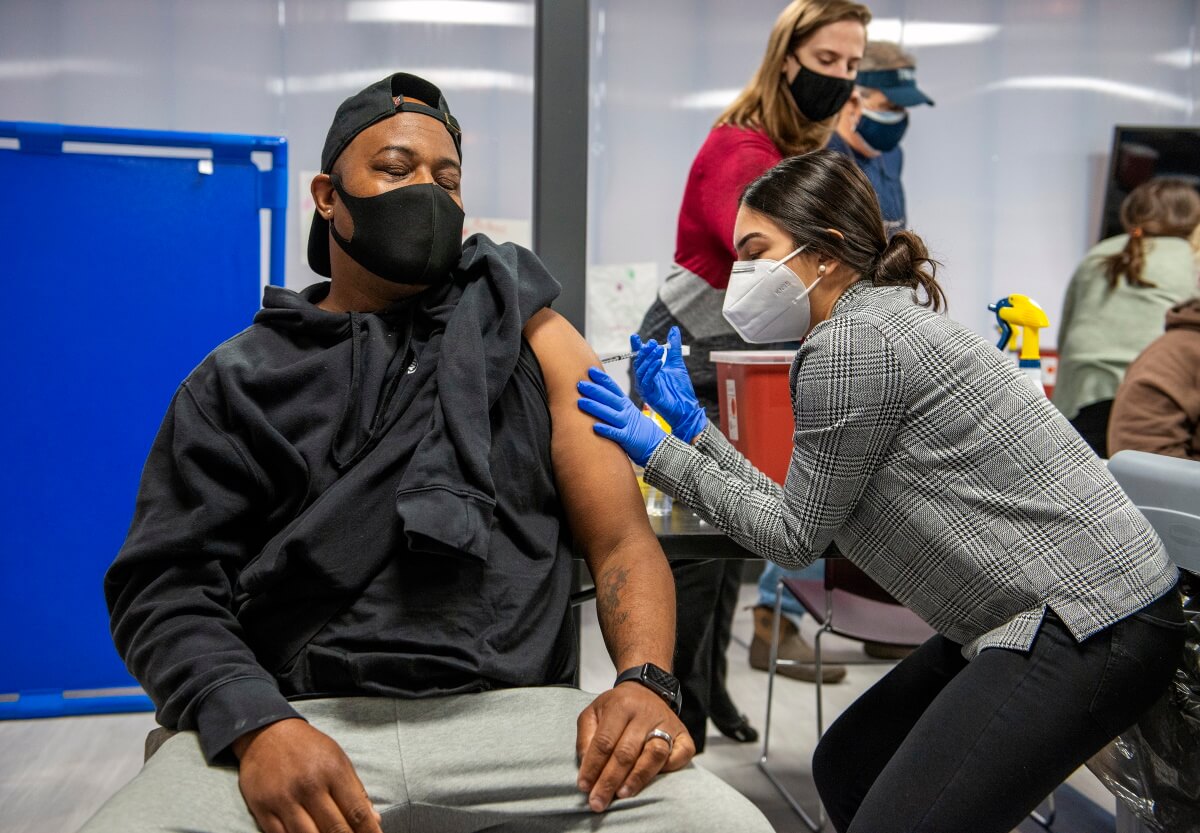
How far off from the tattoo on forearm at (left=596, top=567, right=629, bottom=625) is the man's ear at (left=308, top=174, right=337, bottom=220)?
662mm

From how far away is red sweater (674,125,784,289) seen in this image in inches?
87.0

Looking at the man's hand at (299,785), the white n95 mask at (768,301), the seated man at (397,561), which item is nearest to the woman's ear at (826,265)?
the white n95 mask at (768,301)

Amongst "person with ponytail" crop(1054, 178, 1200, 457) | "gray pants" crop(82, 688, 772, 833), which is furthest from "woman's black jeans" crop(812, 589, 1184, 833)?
"person with ponytail" crop(1054, 178, 1200, 457)

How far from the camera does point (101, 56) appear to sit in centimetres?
384

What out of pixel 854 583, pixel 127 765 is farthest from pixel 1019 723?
pixel 127 765

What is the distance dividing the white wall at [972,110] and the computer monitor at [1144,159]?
0.46ft

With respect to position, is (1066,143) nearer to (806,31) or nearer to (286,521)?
(806,31)

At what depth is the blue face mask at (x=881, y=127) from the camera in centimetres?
322

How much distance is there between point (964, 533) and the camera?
53.6 inches

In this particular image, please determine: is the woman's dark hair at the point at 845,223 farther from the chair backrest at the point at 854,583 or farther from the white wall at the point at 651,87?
the white wall at the point at 651,87

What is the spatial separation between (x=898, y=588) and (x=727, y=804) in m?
0.46

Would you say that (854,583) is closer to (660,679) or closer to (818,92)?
(818,92)

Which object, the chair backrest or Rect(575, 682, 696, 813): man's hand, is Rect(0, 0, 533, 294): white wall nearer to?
the chair backrest

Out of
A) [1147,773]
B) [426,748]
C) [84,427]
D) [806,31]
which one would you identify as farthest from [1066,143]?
[426,748]
